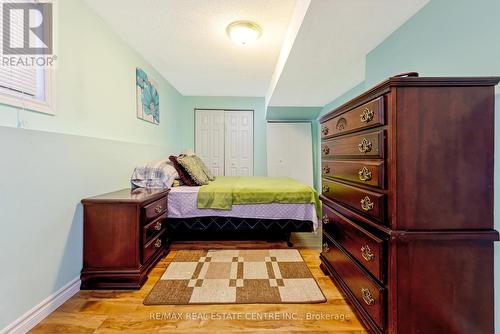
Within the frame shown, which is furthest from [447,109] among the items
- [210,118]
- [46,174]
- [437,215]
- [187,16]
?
[210,118]

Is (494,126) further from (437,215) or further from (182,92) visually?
(182,92)

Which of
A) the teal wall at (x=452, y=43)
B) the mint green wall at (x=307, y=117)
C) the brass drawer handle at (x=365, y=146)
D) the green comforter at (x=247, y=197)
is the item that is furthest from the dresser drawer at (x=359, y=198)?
the mint green wall at (x=307, y=117)

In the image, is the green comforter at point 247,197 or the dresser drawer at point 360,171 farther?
the green comforter at point 247,197

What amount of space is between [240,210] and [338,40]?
192 centimetres

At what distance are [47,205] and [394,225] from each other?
2.04 meters

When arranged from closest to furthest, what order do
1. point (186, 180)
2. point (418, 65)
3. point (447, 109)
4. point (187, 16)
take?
point (447, 109) < point (418, 65) < point (187, 16) < point (186, 180)

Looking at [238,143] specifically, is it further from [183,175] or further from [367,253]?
[367,253]

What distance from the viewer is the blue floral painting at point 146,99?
285cm

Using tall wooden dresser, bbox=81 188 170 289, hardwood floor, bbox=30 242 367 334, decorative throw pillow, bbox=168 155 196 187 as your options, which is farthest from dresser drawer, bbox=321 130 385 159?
decorative throw pillow, bbox=168 155 196 187

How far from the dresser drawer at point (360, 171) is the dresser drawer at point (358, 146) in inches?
1.8

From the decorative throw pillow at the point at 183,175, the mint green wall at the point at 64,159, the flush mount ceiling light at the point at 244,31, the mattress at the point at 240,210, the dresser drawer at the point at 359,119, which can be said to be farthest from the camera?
the decorative throw pillow at the point at 183,175

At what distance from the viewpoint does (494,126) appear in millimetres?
1060

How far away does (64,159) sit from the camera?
5.28 ft

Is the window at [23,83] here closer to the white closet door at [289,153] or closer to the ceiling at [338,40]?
the ceiling at [338,40]
